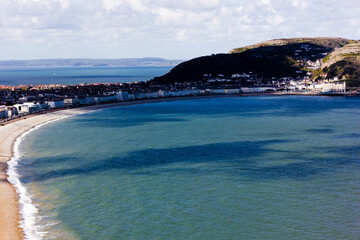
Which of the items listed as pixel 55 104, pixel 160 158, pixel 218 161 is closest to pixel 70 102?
pixel 55 104

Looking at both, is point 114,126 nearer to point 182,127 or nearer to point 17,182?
point 182,127

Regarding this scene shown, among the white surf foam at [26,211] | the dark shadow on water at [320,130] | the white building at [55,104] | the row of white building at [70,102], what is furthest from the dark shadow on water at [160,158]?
the white building at [55,104]

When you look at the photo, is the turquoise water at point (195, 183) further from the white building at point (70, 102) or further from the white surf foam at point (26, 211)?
the white building at point (70, 102)

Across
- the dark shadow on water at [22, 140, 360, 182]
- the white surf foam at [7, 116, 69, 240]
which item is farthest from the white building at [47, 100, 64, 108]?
the white surf foam at [7, 116, 69, 240]

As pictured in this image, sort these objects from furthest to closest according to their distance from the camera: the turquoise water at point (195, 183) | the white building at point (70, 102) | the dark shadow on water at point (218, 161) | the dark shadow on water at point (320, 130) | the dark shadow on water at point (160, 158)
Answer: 1. the white building at point (70, 102)
2. the dark shadow on water at point (320, 130)
3. the dark shadow on water at point (160, 158)
4. the dark shadow on water at point (218, 161)
5. the turquoise water at point (195, 183)

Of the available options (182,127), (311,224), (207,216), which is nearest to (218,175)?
(207,216)

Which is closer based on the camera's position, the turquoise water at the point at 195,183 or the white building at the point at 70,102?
the turquoise water at the point at 195,183

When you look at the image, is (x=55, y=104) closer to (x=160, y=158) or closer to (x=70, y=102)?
(x=70, y=102)

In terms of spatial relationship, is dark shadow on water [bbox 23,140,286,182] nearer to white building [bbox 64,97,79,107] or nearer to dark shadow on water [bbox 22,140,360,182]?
dark shadow on water [bbox 22,140,360,182]

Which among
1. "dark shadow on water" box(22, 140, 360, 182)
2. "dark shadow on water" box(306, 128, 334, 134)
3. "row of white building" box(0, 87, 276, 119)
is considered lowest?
"dark shadow on water" box(306, 128, 334, 134)
